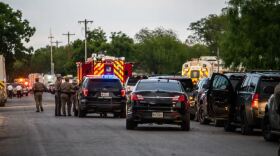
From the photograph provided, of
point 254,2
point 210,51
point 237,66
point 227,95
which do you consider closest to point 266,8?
point 254,2

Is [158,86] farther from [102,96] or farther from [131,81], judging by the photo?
[131,81]

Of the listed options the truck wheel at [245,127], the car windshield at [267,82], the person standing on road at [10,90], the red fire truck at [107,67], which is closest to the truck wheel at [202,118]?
the truck wheel at [245,127]

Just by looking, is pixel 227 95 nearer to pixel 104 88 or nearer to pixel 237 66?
pixel 104 88

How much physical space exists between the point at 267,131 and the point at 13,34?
81.0m

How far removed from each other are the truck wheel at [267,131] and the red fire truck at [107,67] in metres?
26.3

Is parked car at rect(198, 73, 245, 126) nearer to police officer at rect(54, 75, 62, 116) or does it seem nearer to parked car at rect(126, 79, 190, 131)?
parked car at rect(126, 79, 190, 131)

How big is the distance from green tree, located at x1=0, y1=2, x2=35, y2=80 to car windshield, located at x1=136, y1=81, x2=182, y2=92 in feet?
246

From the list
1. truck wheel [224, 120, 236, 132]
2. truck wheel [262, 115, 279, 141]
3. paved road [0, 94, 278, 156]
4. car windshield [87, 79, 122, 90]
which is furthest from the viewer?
car windshield [87, 79, 122, 90]

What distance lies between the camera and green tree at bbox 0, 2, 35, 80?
335 ft

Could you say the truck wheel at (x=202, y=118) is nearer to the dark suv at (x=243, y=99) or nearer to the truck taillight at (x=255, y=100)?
the dark suv at (x=243, y=99)

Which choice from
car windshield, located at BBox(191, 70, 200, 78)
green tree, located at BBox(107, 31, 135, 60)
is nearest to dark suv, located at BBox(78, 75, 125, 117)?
car windshield, located at BBox(191, 70, 200, 78)

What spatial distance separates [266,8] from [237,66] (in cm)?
1329

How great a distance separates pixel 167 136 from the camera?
80.9 ft

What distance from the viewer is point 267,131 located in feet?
77.7
